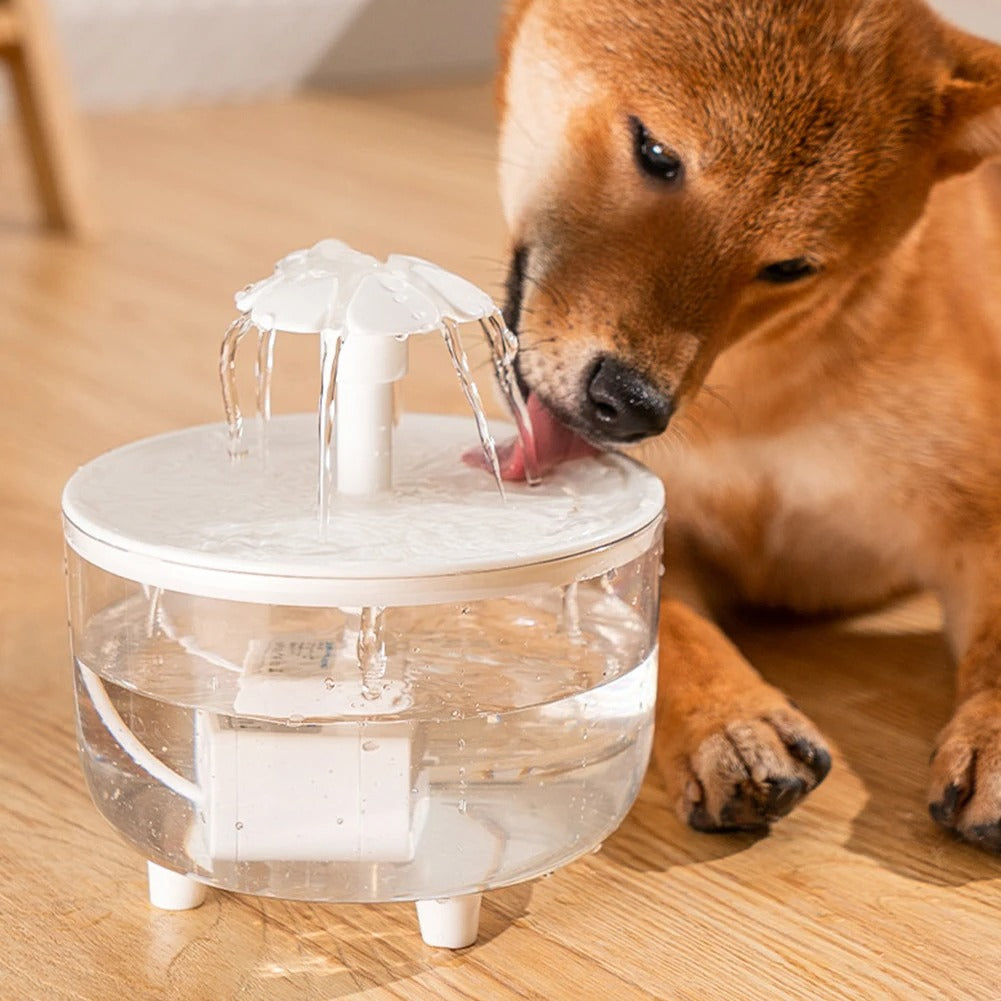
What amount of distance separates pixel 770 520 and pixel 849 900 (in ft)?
1.66

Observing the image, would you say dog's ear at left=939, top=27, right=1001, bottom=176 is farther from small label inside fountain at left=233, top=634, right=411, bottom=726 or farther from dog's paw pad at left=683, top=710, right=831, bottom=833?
small label inside fountain at left=233, top=634, right=411, bottom=726

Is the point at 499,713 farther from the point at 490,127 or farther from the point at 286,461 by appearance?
the point at 490,127

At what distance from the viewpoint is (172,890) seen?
1130 mm

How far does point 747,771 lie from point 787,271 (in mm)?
424

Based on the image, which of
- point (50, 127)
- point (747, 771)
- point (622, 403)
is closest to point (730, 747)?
point (747, 771)

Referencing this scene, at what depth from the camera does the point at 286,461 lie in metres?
1.15

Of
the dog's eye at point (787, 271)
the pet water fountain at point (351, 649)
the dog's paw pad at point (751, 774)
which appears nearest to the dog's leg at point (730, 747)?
the dog's paw pad at point (751, 774)

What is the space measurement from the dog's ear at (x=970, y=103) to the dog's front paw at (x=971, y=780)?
1.57 feet

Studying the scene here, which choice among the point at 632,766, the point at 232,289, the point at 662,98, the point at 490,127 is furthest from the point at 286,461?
the point at 490,127

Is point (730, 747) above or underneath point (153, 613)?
underneath

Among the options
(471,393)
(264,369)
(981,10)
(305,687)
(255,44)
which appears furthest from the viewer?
(255,44)

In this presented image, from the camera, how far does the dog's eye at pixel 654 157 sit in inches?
53.0

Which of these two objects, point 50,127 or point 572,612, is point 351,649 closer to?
point 572,612

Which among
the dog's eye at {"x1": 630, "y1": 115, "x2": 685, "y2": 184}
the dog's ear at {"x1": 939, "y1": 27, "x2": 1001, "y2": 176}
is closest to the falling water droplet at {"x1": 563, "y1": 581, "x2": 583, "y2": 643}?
the dog's eye at {"x1": 630, "y1": 115, "x2": 685, "y2": 184}
